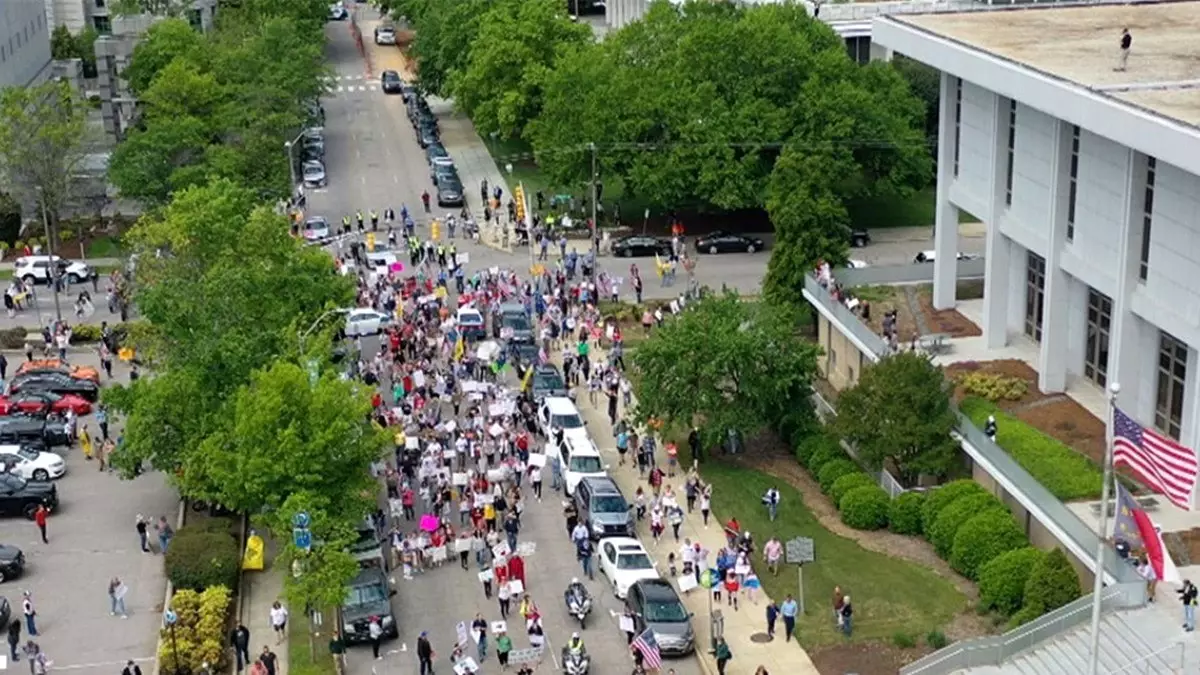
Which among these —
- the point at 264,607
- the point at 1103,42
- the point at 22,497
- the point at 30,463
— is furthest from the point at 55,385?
the point at 1103,42

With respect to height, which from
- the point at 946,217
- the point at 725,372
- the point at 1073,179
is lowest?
the point at 725,372

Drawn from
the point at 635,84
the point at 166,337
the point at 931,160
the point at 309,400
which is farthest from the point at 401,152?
the point at 309,400

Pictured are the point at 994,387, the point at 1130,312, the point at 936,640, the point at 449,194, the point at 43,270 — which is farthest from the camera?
the point at 449,194

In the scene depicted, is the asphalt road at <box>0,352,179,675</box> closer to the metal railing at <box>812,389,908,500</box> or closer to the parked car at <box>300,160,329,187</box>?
the metal railing at <box>812,389,908,500</box>

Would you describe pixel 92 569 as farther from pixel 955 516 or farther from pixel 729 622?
pixel 955 516

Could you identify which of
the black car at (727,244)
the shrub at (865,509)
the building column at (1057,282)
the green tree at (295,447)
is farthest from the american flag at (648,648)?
the black car at (727,244)

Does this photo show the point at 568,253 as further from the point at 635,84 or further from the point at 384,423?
the point at 384,423
